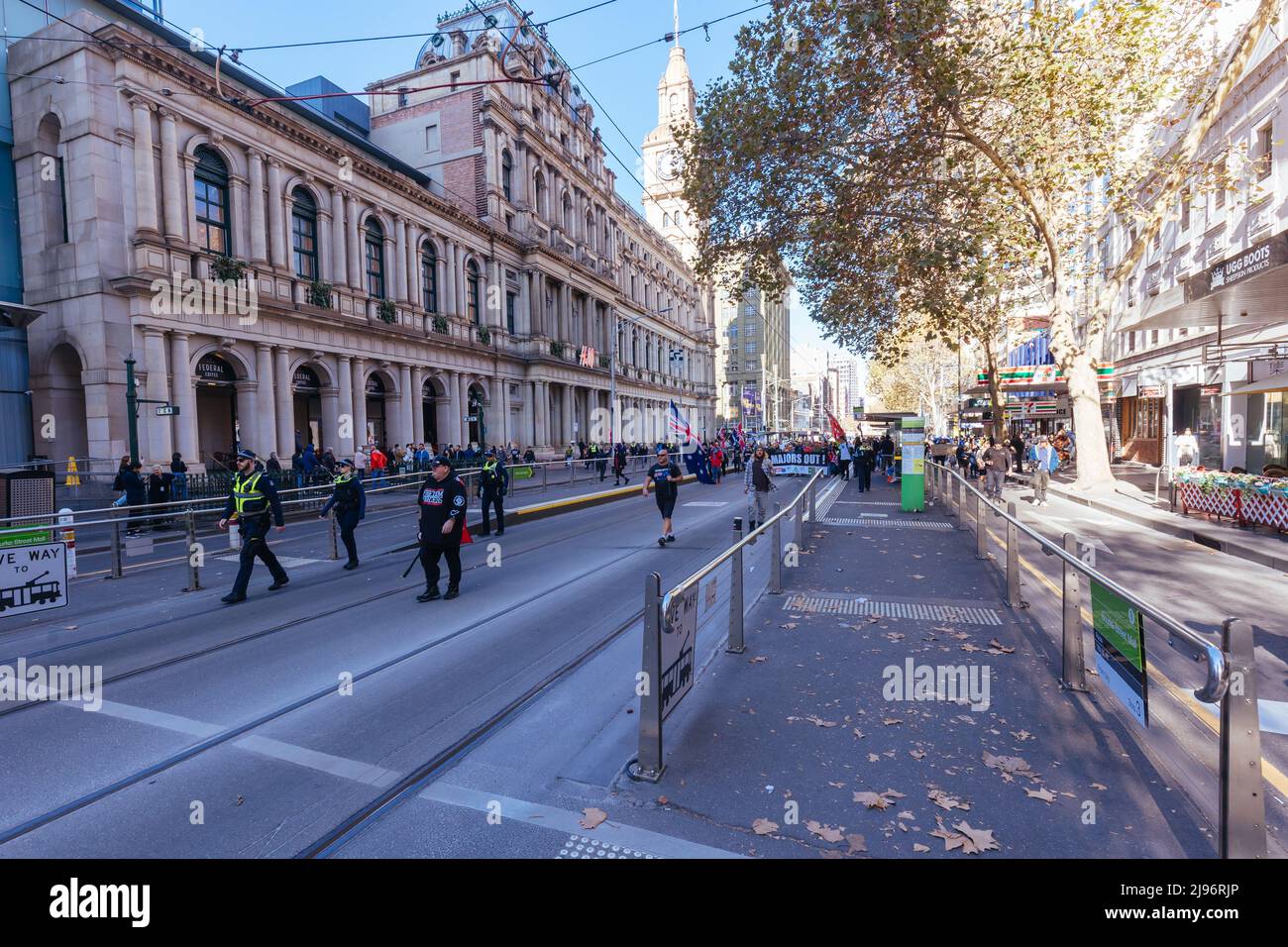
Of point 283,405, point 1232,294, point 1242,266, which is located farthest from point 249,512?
point 283,405

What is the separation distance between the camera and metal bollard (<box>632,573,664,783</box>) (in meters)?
3.67

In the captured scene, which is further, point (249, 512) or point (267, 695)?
point (249, 512)

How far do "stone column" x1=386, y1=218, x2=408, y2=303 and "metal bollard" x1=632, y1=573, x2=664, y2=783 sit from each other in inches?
1253

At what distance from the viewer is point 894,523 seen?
14.4 meters

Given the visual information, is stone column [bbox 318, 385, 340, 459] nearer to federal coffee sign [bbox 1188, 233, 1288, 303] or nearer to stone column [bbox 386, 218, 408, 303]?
stone column [bbox 386, 218, 408, 303]

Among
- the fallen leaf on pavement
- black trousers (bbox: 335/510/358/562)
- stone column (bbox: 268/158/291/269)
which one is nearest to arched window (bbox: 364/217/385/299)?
stone column (bbox: 268/158/291/269)

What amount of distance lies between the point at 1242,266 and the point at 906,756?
12.2 m

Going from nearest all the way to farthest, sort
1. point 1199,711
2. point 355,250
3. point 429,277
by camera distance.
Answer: point 1199,711
point 355,250
point 429,277

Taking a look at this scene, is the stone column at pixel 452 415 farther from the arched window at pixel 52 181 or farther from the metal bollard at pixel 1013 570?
the metal bollard at pixel 1013 570

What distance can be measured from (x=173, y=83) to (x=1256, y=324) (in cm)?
3401

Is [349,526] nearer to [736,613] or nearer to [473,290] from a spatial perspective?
[736,613]

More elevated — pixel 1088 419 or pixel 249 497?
pixel 1088 419

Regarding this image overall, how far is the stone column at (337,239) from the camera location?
91.6 ft

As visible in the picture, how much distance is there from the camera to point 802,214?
16219 millimetres
